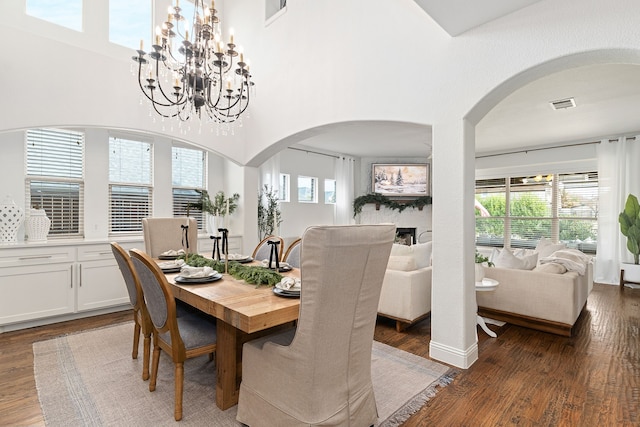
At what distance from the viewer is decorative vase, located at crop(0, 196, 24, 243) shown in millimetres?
3424

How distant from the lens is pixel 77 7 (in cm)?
392

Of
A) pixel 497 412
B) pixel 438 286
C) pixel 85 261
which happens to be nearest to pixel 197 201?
pixel 85 261

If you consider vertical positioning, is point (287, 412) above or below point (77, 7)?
below

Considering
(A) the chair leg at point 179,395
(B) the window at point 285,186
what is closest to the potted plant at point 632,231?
(B) the window at point 285,186

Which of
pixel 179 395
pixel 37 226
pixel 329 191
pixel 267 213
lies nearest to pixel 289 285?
pixel 179 395

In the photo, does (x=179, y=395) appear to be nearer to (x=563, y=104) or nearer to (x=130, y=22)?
(x=130, y=22)

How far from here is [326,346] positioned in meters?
1.58

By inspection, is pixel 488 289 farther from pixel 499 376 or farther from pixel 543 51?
pixel 543 51

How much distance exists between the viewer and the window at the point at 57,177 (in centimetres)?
387

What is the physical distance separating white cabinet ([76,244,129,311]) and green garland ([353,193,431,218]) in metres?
5.53

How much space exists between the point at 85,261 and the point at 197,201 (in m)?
1.84

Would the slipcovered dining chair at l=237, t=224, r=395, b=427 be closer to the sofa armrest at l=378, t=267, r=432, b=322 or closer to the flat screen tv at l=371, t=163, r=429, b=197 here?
the sofa armrest at l=378, t=267, r=432, b=322

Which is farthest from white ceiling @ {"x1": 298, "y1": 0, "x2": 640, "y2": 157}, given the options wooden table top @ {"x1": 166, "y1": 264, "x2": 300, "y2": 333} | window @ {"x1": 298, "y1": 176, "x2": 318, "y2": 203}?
wooden table top @ {"x1": 166, "y1": 264, "x2": 300, "y2": 333}

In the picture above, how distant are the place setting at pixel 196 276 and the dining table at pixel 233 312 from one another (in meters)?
0.03
